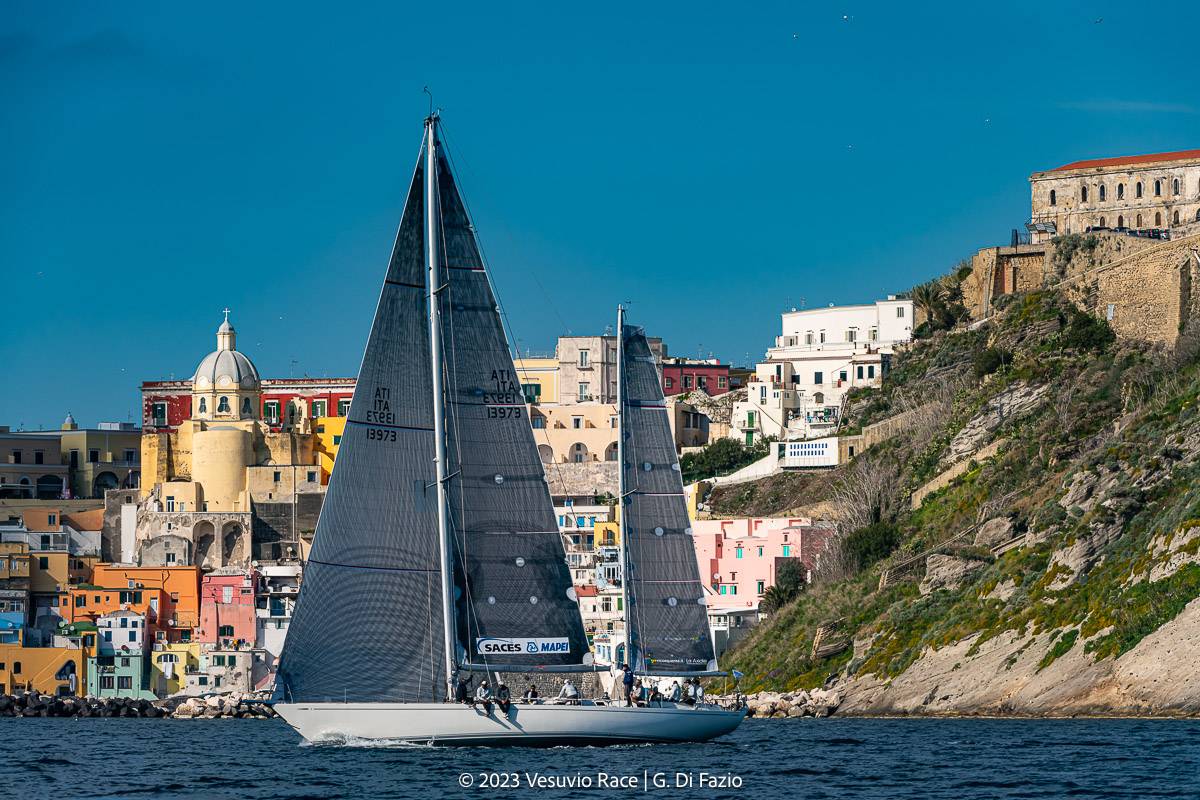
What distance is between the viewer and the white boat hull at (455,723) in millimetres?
39031

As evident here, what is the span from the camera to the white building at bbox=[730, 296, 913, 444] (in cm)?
10006

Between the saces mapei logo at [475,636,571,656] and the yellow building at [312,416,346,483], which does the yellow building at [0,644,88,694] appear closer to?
the yellow building at [312,416,346,483]

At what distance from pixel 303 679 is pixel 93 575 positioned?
5896 centimetres

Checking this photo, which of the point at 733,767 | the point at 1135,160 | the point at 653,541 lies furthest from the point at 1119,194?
the point at 733,767

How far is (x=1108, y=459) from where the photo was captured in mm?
62094

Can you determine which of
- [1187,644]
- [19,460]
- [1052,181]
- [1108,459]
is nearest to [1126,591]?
[1187,644]

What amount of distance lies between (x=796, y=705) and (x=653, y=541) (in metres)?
16.8

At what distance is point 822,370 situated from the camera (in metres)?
103

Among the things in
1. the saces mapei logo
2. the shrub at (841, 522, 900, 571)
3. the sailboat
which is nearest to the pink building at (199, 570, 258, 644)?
the shrub at (841, 522, 900, 571)

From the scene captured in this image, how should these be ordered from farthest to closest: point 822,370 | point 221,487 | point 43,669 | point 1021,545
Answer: point 221,487, point 822,370, point 43,669, point 1021,545

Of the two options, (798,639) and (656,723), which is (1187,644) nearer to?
(656,723)

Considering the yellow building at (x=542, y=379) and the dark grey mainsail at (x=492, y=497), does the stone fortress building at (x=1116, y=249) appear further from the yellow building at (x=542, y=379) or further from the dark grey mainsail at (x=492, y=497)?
the dark grey mainsail at (x=492, y=497)

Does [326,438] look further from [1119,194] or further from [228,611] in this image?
[1119,194]

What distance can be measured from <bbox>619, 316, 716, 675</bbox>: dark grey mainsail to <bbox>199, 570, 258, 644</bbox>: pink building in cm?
4737
